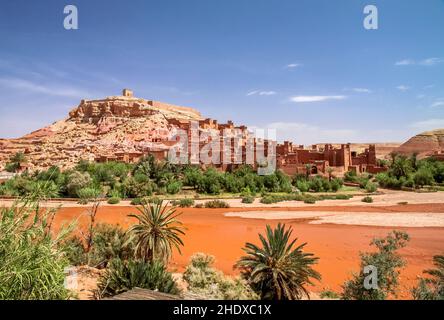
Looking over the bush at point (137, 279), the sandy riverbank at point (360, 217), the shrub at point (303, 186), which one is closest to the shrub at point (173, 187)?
the sandy riverbank at point (360, 217)

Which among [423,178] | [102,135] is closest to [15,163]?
[102,135]

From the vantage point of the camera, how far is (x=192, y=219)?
23.1 metres

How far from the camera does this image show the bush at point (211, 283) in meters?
6.19

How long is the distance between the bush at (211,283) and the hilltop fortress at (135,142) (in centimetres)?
3738

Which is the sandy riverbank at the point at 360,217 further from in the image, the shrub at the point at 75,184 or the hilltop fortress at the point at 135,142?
the hilltop fortress at the point at 135,142

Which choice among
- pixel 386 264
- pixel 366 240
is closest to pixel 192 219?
pixel 366 240

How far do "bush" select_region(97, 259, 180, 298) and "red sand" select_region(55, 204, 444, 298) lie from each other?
4.12 m

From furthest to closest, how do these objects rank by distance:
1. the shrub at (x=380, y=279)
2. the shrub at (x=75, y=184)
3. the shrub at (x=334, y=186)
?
the shrub at (x=334, y=186) < the shrub at (x=75, y=184) < the shrub at (x=380, y=279)

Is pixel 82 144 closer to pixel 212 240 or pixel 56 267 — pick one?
pixel 212 240

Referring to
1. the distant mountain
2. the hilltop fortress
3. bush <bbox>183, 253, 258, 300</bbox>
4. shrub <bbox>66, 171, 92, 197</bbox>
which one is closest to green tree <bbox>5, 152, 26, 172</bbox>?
the hilltop fortress

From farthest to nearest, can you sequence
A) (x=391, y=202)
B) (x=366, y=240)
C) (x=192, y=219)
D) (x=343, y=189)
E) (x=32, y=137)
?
(x=32, y=137) → (x=343, y=189) → (x=391, y=202) → (x=192, y=219) → (x=366, y=240)

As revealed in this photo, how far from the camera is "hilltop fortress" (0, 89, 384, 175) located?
4933cm

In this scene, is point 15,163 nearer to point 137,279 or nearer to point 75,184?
point 75,184

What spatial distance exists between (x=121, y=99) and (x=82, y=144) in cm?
1935
